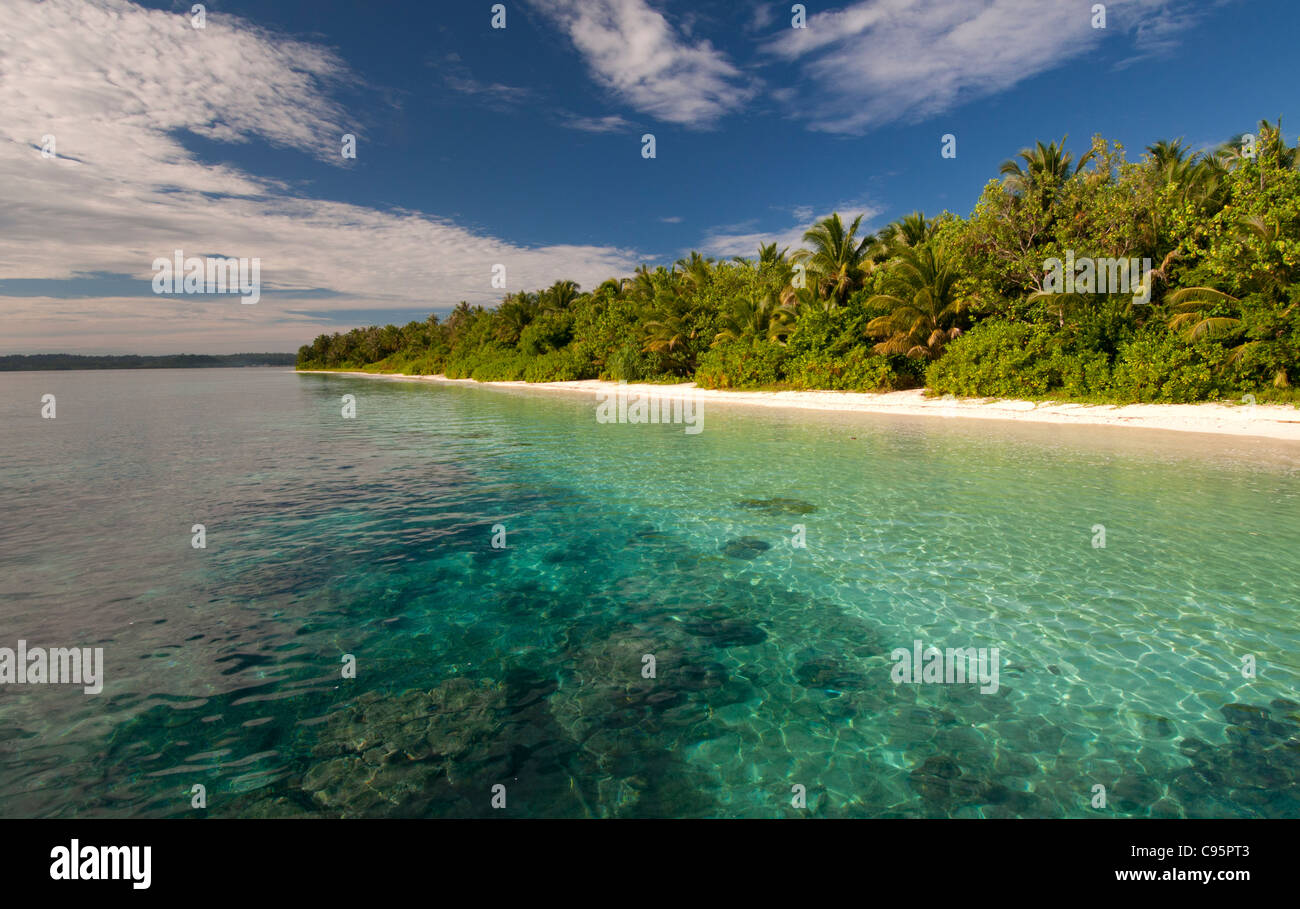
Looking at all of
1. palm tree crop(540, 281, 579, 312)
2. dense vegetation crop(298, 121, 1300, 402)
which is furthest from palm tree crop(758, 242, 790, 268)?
palm tree crop(540, 281, 579, 312)

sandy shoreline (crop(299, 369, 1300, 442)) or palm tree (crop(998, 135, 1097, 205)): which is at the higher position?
palm tree (crop(998, 135, 1097, 205))

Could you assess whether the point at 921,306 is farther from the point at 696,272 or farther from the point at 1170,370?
the point at 696,272

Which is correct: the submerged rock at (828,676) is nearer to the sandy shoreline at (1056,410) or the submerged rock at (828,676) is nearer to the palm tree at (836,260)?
the sandy shoreline at (1056,410)

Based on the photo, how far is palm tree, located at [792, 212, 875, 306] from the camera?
119 feet

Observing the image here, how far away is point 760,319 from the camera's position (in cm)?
3925

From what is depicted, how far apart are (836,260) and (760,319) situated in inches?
236

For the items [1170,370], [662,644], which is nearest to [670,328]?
[1170,370]

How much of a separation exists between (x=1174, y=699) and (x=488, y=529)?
28.7 ft

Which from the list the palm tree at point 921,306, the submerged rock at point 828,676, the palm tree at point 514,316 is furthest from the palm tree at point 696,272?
the submerged rock at point 828,676

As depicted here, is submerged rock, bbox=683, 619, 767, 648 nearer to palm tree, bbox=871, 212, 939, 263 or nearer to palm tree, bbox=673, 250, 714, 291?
palm tree, bbox=871, 212, 939, 263

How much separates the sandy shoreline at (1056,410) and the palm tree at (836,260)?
7.50m

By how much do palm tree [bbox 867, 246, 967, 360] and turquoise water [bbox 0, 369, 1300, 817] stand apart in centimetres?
1919

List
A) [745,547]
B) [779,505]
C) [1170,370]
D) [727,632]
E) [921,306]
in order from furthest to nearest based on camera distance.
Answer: [921,306], [1170,370], [779,505], [745,547], [727,632]

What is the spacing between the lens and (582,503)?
38.4ft
